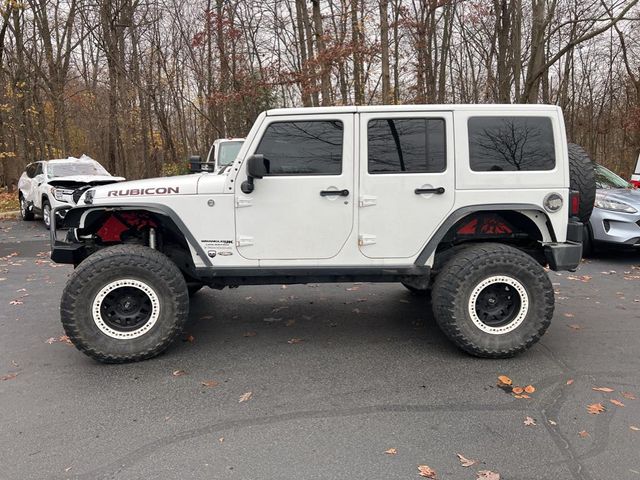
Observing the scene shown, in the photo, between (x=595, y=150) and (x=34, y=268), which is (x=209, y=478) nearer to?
(x=34, y=268)

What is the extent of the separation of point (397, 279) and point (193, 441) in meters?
2.24

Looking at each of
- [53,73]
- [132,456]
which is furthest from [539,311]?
[53,73]

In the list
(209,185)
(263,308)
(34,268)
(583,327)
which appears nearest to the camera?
(209,185)

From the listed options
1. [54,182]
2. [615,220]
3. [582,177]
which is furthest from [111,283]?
[54,182]

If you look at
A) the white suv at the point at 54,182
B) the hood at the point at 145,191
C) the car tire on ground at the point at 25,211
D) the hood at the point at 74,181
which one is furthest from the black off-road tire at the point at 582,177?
the car tire on ground at the point at 25,211

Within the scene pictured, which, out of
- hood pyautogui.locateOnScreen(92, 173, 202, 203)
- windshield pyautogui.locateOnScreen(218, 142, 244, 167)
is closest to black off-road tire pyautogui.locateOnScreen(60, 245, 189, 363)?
hood pyautogui.locateOnScreen(92, 173, 202, 203)

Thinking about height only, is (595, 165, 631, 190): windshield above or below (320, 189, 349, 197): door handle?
above

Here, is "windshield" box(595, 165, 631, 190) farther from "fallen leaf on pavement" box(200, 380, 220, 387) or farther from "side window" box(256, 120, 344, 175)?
"fallen leaf on pavement" box(200, 380, 220, 387)

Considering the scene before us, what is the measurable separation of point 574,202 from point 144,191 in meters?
3.69

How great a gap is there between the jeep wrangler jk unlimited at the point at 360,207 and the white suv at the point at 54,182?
846 cm

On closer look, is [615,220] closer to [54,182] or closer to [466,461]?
[466,461]

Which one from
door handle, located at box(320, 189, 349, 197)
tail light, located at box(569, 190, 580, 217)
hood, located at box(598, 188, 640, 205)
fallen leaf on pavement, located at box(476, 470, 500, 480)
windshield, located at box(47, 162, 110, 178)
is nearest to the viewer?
fallen leaf on pavement, located at box(476, 470, 500, 480)

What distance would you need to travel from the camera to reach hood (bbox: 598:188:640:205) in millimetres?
8074

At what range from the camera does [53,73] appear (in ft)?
68.6
